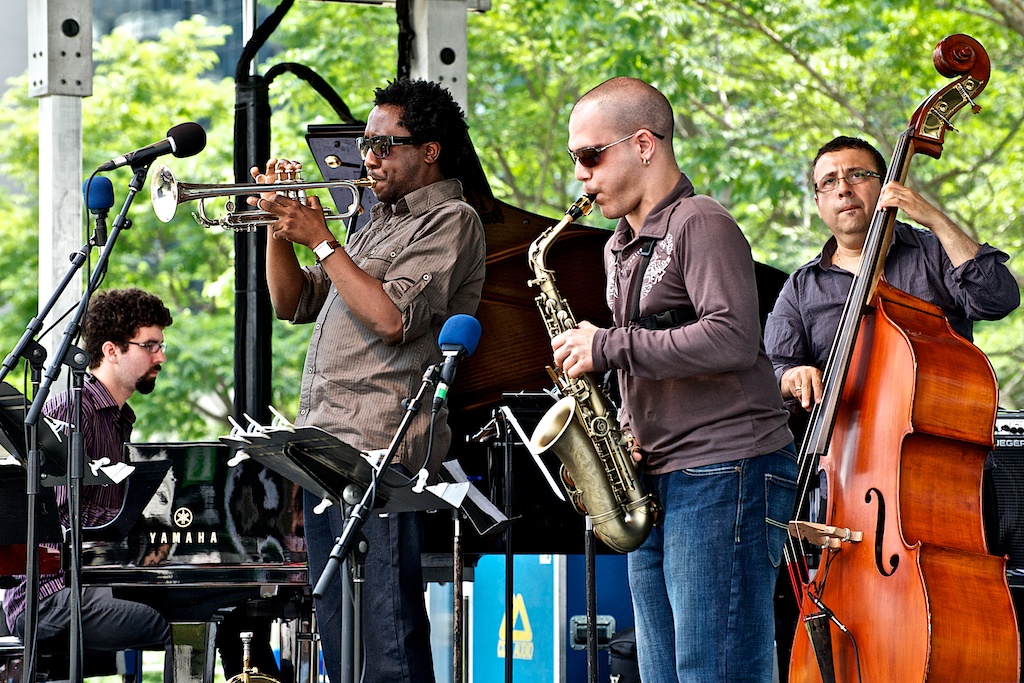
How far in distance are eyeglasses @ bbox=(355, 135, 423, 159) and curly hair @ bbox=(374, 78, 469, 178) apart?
0.03 meters

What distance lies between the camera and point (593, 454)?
10.1 feet

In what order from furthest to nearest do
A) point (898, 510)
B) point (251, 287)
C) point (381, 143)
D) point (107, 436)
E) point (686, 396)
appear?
point (251, 287)
point (107, 436)
point (381, 143)
point (898, 510)
point (686, 396)

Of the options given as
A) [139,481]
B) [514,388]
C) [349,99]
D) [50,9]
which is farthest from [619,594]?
[349,99]

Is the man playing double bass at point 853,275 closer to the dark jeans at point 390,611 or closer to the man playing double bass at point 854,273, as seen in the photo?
the man playing double bass at point 854,273

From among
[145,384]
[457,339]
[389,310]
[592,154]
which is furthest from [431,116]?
[145,384]

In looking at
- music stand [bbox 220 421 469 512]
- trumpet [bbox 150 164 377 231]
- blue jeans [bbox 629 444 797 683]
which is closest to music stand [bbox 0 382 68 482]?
trumpet [bbox 150 164 377 231]

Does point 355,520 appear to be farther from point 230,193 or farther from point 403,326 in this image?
point 230,193

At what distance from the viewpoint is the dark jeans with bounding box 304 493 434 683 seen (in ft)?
10.5

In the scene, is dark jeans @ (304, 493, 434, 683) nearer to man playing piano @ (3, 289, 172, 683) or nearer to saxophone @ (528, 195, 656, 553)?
saxophone @ (528, 195, 656, 553)

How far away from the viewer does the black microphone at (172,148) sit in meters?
3.38

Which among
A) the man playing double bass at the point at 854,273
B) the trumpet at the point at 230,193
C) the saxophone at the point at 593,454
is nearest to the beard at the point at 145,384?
the trumpet at the point at 230,193

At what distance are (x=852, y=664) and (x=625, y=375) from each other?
91 centimetres

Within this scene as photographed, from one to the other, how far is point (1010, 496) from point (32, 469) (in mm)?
3324

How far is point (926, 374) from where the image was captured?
3061mm
